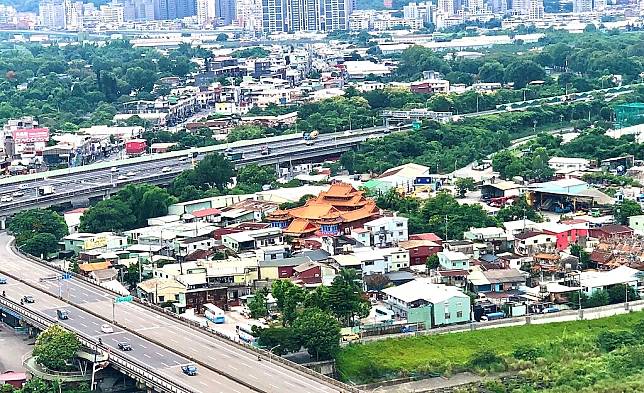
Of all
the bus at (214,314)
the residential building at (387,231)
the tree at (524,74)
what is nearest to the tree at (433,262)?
the residential building at (387,231)

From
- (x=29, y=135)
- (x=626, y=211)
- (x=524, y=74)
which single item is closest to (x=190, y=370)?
(x=626, y=211)

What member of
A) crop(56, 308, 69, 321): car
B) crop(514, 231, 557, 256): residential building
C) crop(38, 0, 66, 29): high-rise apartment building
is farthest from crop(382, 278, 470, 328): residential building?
crop(38, 0, 66, 29): high-rise apartment building

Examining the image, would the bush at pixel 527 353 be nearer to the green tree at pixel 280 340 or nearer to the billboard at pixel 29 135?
the green tree at pixel 280 340

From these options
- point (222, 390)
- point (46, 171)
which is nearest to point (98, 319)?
point (222, 390)

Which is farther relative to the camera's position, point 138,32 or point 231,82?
point 138,32

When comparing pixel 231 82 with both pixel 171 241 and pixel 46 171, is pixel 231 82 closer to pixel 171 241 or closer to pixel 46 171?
pixel 46 171

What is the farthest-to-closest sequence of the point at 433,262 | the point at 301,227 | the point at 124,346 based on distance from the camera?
the point at 301,227, the point at 433,262, the point at 124,346

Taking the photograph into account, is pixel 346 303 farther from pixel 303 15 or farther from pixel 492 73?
pixel 303 15

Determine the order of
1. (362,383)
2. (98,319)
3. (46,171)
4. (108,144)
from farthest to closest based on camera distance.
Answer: (108,144) → (46,171) → (98,319) → (362,383)
